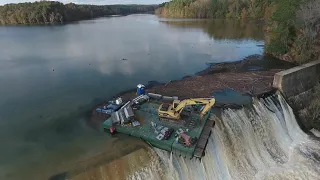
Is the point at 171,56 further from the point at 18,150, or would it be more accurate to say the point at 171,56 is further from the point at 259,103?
the point at 18,150

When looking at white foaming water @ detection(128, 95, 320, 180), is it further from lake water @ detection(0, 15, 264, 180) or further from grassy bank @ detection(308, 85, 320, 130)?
lake water @ detection(0, 15, 264, 180)

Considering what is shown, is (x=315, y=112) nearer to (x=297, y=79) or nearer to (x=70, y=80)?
(x=297, y=79)

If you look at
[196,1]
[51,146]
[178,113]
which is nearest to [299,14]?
[178,113]

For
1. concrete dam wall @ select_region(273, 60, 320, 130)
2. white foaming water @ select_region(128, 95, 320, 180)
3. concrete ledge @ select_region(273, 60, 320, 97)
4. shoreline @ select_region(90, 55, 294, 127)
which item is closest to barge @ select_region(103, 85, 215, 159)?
white foaming water @ select_region(128, 95, 320, 180)

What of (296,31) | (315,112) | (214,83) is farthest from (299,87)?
(296,31)

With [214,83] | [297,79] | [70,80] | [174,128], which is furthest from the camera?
[70,80]

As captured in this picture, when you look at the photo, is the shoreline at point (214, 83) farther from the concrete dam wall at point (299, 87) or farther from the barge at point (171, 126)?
the barge at point (171, 126)

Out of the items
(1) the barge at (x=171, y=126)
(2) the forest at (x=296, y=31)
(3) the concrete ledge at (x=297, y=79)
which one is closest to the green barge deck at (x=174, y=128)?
(1) the barge at (x=171, y=126)
